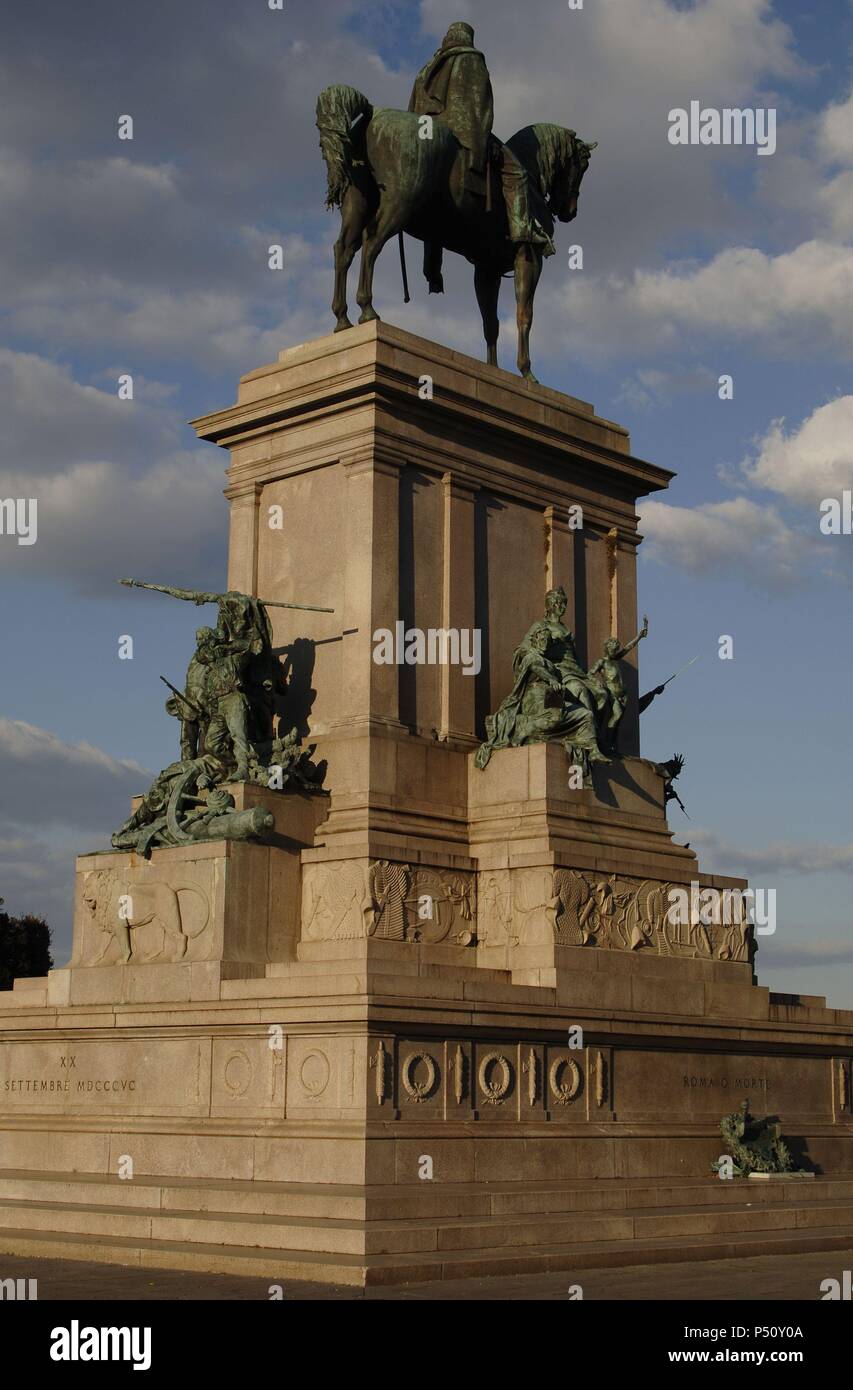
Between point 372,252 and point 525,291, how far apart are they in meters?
3.06

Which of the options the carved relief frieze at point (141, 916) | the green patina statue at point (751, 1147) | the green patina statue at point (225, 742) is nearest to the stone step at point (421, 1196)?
the green patina statue at point (751, 1147)

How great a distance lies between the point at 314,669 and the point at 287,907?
4001 mm

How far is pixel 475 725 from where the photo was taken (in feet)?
95.2

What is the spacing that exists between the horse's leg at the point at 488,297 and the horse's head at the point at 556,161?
159 cm

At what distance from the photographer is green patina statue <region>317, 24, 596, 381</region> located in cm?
2977

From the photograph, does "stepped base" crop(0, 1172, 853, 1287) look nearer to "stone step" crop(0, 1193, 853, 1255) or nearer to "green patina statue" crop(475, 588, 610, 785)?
"stone step" crop(0, 1193, 853, 1255)

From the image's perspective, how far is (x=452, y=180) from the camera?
30.8 meters

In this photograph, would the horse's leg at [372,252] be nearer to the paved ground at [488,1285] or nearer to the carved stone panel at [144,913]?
the carved stone panel at [144,913]

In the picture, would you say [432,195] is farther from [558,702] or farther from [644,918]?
[644,918]

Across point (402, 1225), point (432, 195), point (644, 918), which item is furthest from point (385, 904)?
point (432, 195)

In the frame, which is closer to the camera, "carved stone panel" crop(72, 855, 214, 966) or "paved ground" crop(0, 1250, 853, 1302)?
"paved ground" crop(0, 1250, 853, 1302)

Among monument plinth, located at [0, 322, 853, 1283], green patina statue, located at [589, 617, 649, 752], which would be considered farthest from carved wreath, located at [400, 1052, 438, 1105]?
green patina statue, located at [589, 617, 649, 752]

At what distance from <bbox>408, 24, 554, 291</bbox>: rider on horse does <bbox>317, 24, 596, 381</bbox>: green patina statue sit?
0.02 m

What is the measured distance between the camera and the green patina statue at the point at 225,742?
26172 mm
